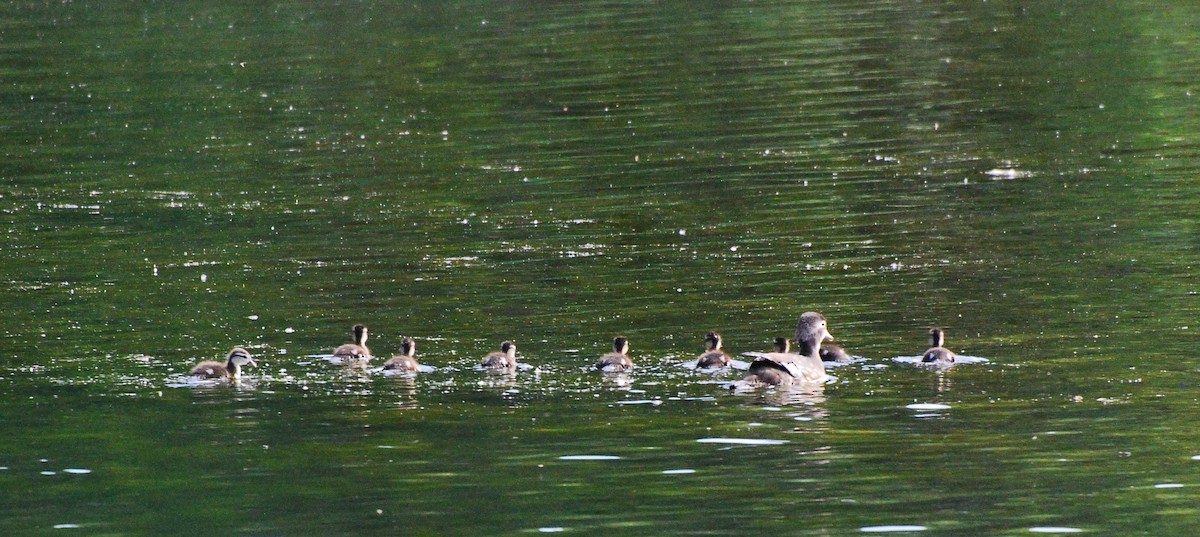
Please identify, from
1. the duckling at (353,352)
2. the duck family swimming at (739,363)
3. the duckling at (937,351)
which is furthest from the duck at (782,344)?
the duckling at (353,352)

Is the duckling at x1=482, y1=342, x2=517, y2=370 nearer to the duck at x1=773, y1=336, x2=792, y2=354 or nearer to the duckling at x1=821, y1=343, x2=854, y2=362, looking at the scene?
the duck at x1=773, y1=336, x2=792, y2=354

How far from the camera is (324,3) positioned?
62750mm

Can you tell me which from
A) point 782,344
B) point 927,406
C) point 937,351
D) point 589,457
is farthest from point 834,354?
point 589,457

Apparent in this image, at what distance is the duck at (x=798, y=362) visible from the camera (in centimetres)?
1762

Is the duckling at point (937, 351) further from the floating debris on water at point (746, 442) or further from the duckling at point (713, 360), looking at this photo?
the floating debris on water at point (746, 442)

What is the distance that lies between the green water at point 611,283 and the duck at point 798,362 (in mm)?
401

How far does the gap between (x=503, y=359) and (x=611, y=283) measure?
461 cm

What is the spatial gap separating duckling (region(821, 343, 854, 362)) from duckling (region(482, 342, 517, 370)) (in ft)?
9.50

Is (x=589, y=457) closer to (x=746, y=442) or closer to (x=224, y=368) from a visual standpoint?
(x=746, y=442)

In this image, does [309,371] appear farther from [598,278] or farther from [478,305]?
[598,278]

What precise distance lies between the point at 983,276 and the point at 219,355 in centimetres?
829

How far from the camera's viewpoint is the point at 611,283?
74.9 ft

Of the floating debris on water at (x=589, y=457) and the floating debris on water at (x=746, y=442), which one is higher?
the floating debris on water at (x=746, y=442)

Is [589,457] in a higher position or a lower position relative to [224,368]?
lower
